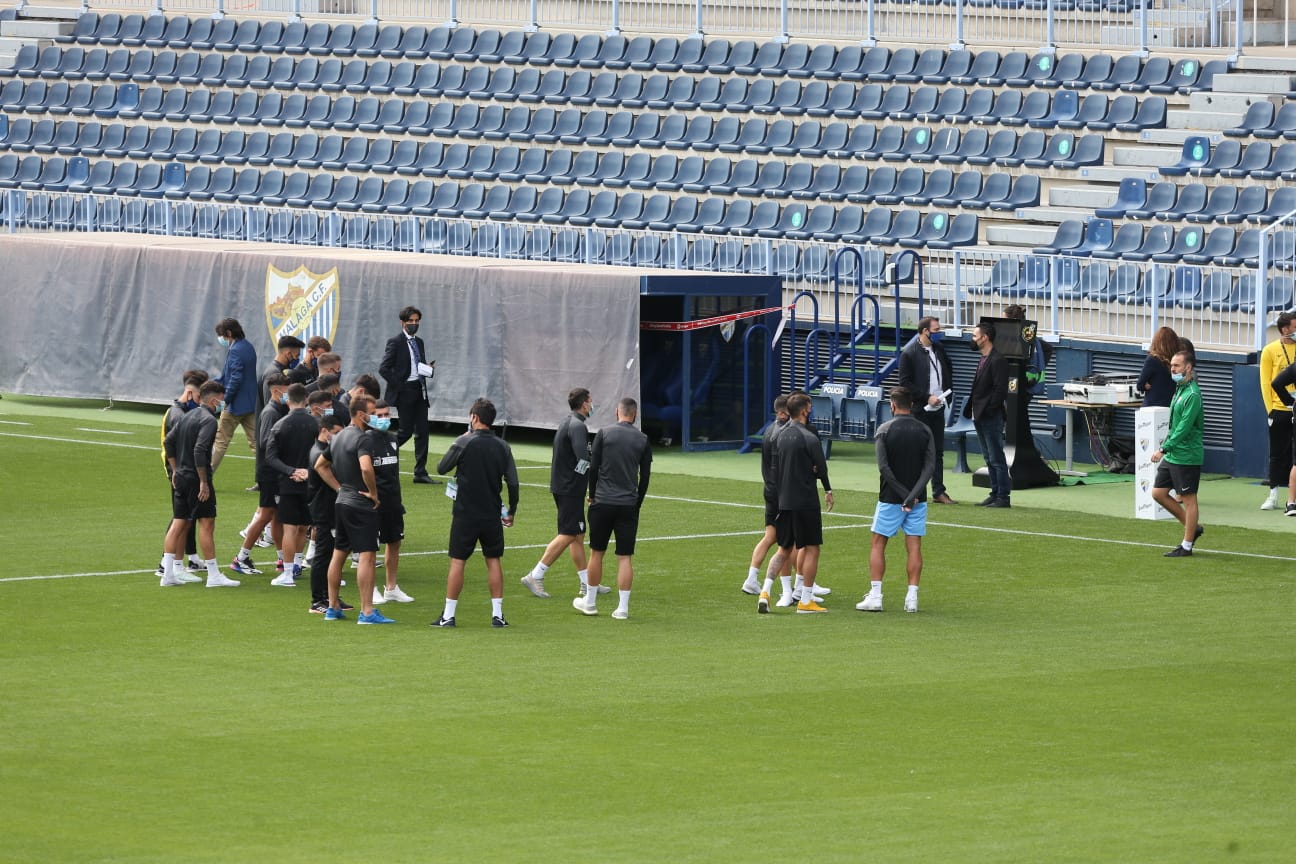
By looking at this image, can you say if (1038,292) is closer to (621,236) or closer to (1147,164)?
(1147,164)

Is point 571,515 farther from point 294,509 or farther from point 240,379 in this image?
point 240,379

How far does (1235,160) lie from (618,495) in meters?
14.8

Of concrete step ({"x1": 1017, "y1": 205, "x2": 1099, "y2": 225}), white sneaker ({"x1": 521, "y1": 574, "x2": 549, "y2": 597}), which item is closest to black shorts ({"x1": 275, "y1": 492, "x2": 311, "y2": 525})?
white sneaker ({"x1": 521, "y1": 574, "x2": 549, "y2": 597})

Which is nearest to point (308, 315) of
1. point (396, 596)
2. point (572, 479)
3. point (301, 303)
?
point (301, 303)

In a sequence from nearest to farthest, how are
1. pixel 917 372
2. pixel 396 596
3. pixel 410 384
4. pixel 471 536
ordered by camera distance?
pixel 471 536 < pixel 396 596 < pixel 917 372 < pixel 410 384

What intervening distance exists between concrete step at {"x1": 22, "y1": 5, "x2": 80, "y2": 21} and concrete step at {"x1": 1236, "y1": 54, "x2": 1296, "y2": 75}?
78.3 ft

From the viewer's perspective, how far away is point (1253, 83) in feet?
96.7

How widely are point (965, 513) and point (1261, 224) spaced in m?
7.96

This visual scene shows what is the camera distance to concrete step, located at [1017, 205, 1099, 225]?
2958cm

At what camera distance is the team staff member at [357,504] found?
15625 mm

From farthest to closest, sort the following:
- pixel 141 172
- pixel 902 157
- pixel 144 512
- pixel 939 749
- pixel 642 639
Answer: pixel 141 172 < pixel 902 157 < pixel 144 512 < pixel 642 639 < pixel 939 749

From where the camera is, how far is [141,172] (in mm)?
39312

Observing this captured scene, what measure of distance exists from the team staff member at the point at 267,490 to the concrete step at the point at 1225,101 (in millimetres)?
15862

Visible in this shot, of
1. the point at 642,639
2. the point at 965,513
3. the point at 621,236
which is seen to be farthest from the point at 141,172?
the point at 642,639
